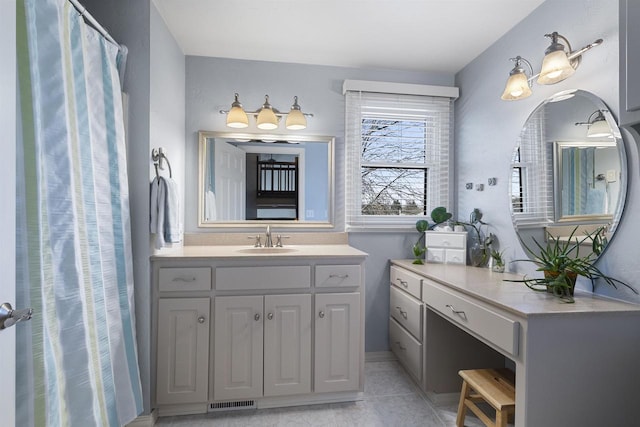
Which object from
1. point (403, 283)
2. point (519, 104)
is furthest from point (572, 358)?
point (519, 104)

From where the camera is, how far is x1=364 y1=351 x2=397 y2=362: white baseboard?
8.85ft

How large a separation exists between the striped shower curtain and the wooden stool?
1.71m

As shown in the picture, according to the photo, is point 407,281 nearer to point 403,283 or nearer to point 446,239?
point 403,283

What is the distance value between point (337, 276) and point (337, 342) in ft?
1.34

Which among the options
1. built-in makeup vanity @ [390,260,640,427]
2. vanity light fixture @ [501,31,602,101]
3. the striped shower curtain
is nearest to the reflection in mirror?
the striped shower curtain

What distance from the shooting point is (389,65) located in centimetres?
267

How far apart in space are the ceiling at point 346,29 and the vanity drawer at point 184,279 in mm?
1544

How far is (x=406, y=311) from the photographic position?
2.37 meters

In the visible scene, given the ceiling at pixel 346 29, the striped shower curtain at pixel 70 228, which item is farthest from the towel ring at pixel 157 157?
the ceiling at pixel 346 29

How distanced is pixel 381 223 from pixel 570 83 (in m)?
1.50

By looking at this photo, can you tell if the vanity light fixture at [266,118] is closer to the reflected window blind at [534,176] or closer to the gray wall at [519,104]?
the gray wall at [519,104]

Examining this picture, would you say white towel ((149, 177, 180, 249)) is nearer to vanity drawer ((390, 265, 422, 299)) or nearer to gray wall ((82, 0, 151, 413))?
gray wall ((82, 0, 151, 413))

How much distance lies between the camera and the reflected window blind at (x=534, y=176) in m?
1.86

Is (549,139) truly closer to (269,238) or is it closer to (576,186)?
(576,186)
